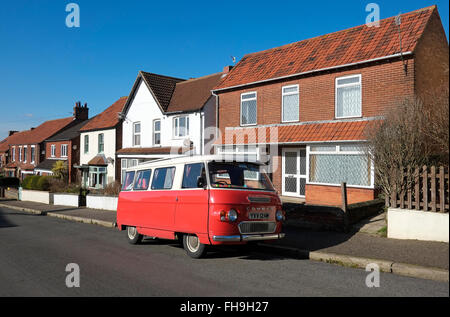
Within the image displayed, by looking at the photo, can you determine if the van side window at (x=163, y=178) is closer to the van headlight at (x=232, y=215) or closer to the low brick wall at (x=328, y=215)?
the van headlight at (x=232, y=215)

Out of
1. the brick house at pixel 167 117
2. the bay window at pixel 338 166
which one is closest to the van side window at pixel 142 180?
the bay window at pixel 338 166

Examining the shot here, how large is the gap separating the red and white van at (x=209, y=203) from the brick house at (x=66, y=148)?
98.3 feet

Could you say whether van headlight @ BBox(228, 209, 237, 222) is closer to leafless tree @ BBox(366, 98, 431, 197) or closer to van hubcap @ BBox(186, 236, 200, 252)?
van hubcap @ BBox(186, 236, 200, 252)

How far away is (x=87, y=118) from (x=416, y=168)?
1833 inches

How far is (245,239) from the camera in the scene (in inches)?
298

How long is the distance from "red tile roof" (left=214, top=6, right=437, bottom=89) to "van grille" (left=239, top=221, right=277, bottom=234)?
9.03 meters

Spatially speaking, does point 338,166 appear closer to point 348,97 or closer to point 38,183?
point 348,97

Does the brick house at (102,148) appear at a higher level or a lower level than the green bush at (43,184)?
higher

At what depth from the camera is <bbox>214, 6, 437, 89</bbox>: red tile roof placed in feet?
46.7

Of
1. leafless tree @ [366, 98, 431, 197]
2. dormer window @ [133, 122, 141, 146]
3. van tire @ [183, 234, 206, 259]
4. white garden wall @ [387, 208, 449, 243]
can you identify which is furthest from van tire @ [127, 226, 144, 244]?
dormer window @ [133, 122, 141, 146]

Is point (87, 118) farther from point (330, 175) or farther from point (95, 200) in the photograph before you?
point (330, 175)

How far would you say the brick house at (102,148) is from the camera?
103ft
